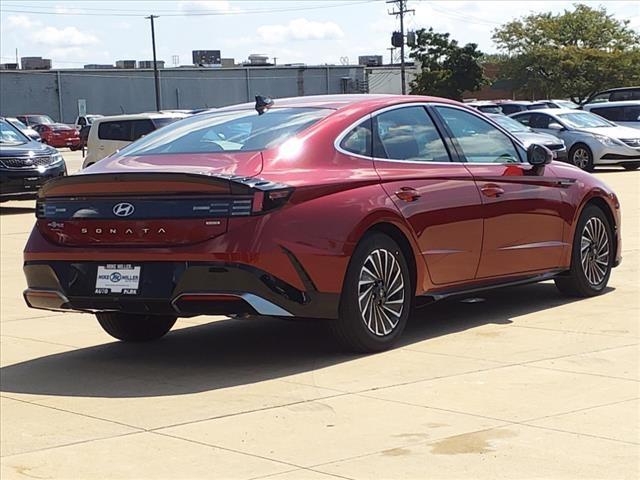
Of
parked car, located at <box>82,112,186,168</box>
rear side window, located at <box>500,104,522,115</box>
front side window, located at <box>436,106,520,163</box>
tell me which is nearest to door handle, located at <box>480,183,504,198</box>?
front side window, located at <box>436,106,520,163</box>

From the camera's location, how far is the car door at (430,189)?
7438 millimetres

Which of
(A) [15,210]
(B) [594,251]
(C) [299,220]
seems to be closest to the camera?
(C) [299,220]

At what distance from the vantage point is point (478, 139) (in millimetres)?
8352

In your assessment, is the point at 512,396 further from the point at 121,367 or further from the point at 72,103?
the point at 72,103

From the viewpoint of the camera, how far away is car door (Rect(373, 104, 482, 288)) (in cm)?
744

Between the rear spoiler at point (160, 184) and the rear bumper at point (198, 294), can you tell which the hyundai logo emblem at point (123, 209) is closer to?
the rear spoiler at point (160, 184)

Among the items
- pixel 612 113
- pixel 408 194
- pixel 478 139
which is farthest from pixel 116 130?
pixel 408 194

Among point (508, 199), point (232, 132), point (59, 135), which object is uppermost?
point (232, 132)

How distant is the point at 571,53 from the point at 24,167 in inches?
2531

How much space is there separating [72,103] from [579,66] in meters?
34.1

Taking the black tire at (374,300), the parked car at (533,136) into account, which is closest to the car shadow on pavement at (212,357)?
the black tire at (374,300)

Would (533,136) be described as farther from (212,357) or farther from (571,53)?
(571,53)

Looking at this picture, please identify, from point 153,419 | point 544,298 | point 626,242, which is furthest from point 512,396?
point 626,242

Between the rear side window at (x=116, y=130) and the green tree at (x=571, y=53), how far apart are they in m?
57.1
